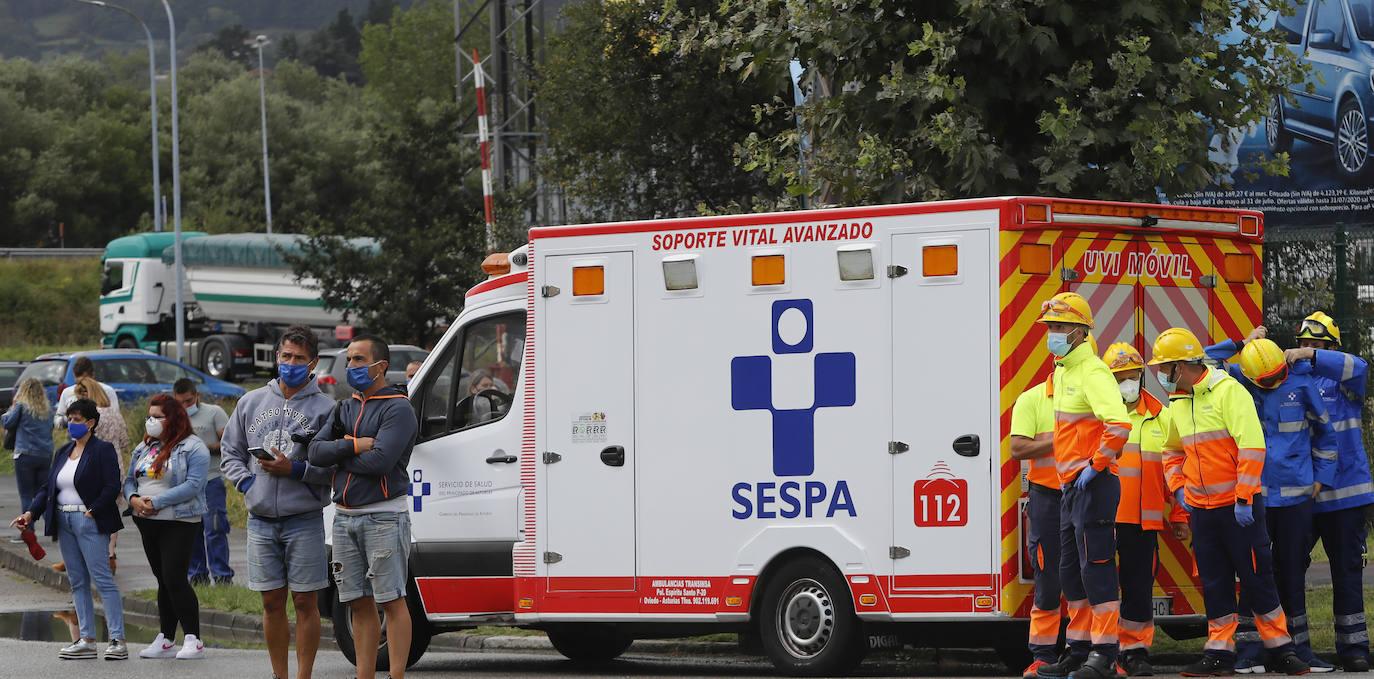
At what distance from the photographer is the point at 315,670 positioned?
11.0 meters

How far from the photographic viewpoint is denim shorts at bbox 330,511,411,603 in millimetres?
8547

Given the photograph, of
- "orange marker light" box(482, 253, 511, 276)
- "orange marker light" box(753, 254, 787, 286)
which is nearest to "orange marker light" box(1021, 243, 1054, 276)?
"orange marker light" box(753, 254, 787, 286)

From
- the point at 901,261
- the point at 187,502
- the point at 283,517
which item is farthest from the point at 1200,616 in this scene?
the point at 187,502

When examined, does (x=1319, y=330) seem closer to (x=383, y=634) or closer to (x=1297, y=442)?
(x=1297, y=442)

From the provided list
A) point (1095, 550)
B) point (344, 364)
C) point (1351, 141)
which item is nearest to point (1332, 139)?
point (1351, 141)

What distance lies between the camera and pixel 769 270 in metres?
9.42

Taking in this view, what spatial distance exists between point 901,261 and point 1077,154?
97.5 inches

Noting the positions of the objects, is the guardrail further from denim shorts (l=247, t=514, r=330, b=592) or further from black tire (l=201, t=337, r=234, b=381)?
denim shorts (l=247, t=514, r=330, b=592)

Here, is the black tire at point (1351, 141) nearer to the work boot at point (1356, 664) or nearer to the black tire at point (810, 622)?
the work boot at point (1356, 664)

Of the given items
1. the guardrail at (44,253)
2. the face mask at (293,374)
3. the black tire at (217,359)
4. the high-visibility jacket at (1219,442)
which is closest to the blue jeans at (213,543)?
the face mask at (293,374)

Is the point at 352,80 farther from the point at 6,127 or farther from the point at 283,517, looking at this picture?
the point at 283,517

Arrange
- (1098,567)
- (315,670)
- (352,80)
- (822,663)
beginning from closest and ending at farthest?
(1098,567) < (822,663) < (315,670) < (352,80)

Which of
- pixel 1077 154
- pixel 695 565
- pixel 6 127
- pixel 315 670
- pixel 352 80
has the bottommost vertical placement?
pixel 315 670

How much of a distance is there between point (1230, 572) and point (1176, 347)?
3.77ft
